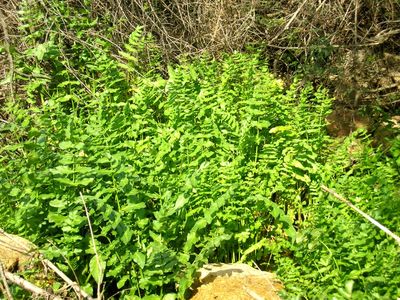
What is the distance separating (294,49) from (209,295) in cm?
352

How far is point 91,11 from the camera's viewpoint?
6.36m

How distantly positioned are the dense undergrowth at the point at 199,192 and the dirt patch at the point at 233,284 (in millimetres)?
123

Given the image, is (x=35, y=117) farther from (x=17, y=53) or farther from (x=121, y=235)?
(x=121, y=235)

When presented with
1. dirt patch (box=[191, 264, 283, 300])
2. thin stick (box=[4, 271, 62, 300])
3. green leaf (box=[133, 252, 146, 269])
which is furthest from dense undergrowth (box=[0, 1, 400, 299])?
thin stick (box=[4, 271, 62, 300])

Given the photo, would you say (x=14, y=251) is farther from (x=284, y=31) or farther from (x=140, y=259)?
(x=284, y=31)

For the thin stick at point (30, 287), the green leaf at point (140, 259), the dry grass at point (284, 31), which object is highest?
the dry grass at point (284, 31)

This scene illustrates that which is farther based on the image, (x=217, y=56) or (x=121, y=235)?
(x=217, y=56)

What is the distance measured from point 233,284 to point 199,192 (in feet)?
2.18

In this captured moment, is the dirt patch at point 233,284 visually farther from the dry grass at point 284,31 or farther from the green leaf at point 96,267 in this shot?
the dry grass at point 284,31

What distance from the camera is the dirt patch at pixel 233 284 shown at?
342cm

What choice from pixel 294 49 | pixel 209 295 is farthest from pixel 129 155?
pixel 294 49

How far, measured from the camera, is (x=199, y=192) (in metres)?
3.79

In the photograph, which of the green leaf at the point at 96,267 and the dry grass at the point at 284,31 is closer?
the green leaf at the point at 96,267

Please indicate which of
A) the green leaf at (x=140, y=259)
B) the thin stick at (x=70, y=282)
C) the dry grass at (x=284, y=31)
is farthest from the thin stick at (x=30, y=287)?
the dry grass at (x=284, y=31)
